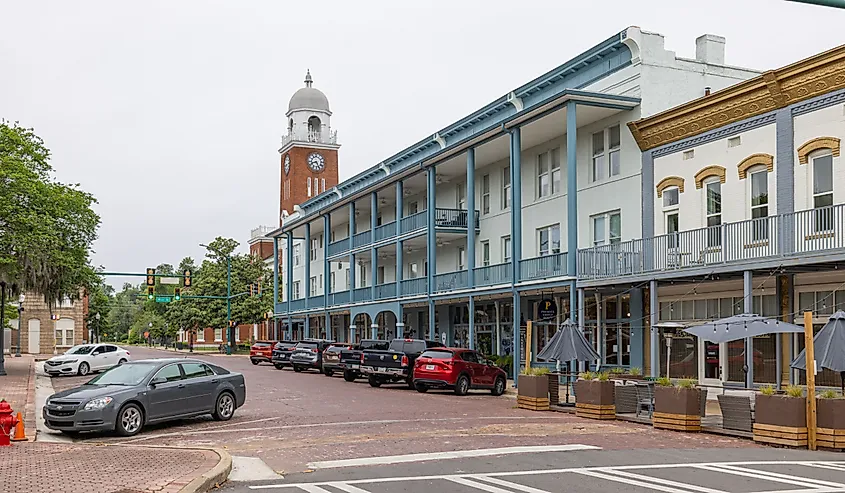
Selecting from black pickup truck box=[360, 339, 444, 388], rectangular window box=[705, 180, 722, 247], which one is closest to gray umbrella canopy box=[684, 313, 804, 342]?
rectangular window box=[705, 180, 722, 247]

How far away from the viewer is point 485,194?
131ft

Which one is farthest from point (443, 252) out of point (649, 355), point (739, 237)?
point (739, 237)

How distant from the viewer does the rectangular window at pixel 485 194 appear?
39.5m

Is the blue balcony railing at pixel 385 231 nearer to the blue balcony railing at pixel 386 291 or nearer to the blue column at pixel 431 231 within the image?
the blue balcony railing at pixel 386 291

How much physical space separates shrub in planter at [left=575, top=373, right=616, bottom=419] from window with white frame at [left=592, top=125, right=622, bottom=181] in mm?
11053

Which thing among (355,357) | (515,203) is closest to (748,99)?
(515,203)

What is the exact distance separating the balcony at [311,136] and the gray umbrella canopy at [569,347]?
66.4 meters

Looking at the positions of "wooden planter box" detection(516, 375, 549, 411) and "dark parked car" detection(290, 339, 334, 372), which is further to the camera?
"dark parked car" detection(290, 339, 334, 372)

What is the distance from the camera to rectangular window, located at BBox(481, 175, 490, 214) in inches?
1556

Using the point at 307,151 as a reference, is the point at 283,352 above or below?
below

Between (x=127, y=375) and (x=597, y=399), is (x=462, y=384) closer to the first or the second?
(x=597, y=399)

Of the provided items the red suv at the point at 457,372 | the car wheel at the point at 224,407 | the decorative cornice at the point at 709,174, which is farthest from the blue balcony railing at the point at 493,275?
the car wheel at the point at 224,407

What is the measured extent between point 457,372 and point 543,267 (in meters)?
4.89

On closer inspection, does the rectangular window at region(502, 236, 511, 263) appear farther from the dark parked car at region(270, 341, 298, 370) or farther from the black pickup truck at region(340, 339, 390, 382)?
the dark parked car at region(270, 341, 298, 370)
